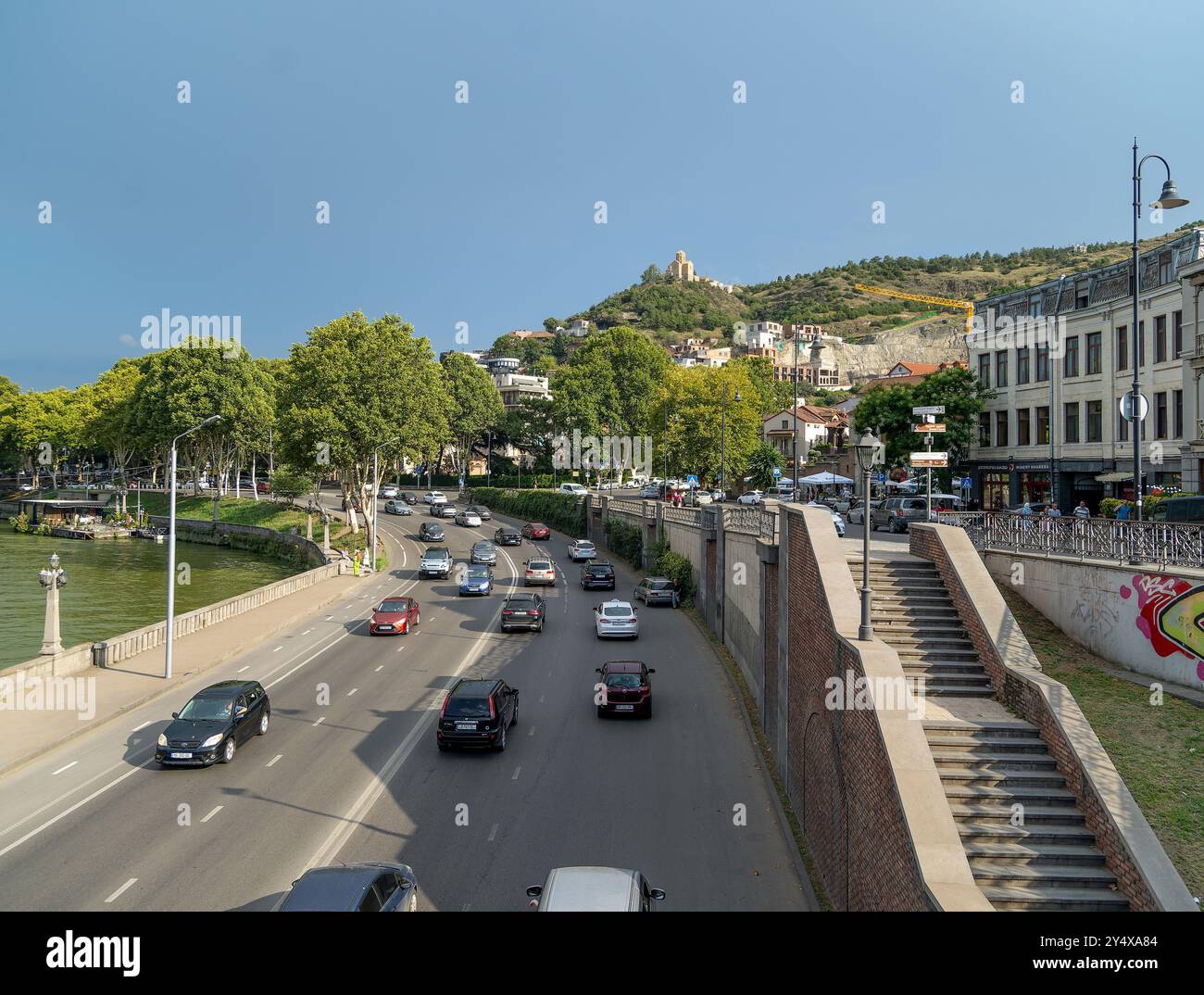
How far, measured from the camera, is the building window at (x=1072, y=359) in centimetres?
3944

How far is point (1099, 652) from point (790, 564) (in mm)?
6499

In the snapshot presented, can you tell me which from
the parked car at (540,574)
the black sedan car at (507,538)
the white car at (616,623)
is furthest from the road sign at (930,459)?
the black sedan car at (507,538)

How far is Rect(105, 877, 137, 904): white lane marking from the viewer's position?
11.9m

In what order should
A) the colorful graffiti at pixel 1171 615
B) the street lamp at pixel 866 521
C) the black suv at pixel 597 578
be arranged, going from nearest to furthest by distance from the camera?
the street lamp at pixel 866 521
the colorful graffiti at pixel 1171 615
the black suv at pixel 597 578

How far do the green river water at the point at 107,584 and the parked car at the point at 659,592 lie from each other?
23.4 meters

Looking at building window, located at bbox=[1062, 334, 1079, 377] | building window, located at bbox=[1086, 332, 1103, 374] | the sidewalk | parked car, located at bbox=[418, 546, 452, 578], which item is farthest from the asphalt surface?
building window, located at bbox=[1062, 334, 1079, 377]

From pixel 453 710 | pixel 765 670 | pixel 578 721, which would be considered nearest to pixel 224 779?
pixel 453 710

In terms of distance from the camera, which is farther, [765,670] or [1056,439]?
[1056,439]

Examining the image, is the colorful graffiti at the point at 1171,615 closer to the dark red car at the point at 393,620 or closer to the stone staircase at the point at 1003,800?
the stone staircase at the point at 1003,800

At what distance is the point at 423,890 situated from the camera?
1257 centimetres

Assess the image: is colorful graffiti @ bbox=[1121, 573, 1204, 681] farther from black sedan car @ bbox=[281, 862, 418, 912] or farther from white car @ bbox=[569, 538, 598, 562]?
white car @ bbox=[569, 538, 598, 562]

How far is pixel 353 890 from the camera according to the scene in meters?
10.0

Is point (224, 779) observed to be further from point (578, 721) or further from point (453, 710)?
point (578, 721)

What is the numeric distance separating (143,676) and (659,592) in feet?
68.8
